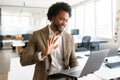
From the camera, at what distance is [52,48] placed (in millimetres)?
1232

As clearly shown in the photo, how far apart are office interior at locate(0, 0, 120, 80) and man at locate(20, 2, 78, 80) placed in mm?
4728

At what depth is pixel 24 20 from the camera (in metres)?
9.86

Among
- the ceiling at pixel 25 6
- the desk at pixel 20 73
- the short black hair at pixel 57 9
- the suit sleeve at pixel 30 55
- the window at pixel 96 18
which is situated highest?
the ceiling at pixel 25 6

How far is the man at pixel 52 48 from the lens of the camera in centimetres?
124

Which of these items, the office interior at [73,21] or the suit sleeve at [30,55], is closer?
the suit sleeve at [30,55]

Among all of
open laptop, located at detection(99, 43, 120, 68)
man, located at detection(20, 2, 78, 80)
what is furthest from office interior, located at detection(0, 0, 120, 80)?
man, located at detection(20, 2, 78, 80)

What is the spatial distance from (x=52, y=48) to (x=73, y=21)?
29.0ft

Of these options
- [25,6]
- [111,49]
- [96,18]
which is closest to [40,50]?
[111,49]

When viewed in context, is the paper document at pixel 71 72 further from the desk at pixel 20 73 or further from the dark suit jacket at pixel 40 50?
the desk at pixel 20 73

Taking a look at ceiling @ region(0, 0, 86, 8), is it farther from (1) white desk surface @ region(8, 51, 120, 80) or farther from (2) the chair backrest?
(1) white desk surface @ region(8, 51, 120, 80)

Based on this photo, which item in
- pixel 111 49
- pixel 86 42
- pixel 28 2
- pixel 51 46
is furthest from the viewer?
pixel 28 2

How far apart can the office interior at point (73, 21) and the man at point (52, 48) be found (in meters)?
4.73

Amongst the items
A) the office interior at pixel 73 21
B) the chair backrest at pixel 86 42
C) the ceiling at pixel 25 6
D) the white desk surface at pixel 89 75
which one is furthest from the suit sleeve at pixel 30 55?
the ceiling at pixel 25 6

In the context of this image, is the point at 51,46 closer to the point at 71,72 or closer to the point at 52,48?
the point at 52,48
